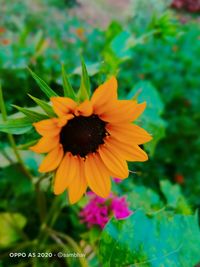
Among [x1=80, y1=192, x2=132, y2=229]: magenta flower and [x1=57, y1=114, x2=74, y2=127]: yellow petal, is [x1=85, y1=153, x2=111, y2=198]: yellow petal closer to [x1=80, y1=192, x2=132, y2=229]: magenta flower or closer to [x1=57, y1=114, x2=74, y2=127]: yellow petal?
[x1=57, y1=114, x2=74, y2=127]: yellow petal

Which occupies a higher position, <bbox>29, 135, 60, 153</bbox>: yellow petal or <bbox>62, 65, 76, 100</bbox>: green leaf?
<bbox>62, 65, 76, 100</bbox>: green leaf

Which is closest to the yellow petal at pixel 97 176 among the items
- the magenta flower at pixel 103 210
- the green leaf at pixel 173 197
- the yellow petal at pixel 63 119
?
the yellow petal at pixel 63 119

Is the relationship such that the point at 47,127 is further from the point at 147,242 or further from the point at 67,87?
the point at 147,242

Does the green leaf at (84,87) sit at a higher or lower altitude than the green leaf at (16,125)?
higher

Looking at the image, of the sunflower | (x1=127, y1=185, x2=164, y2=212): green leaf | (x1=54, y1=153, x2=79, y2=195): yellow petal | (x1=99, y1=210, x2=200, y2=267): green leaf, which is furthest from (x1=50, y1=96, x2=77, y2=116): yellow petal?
(x1=127, y1=185, x2=164, y2=212): green leaf

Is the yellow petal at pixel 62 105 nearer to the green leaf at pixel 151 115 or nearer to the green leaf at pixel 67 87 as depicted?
the green leaf at pixel 67 87

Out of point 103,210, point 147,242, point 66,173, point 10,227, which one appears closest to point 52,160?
point 66,173
